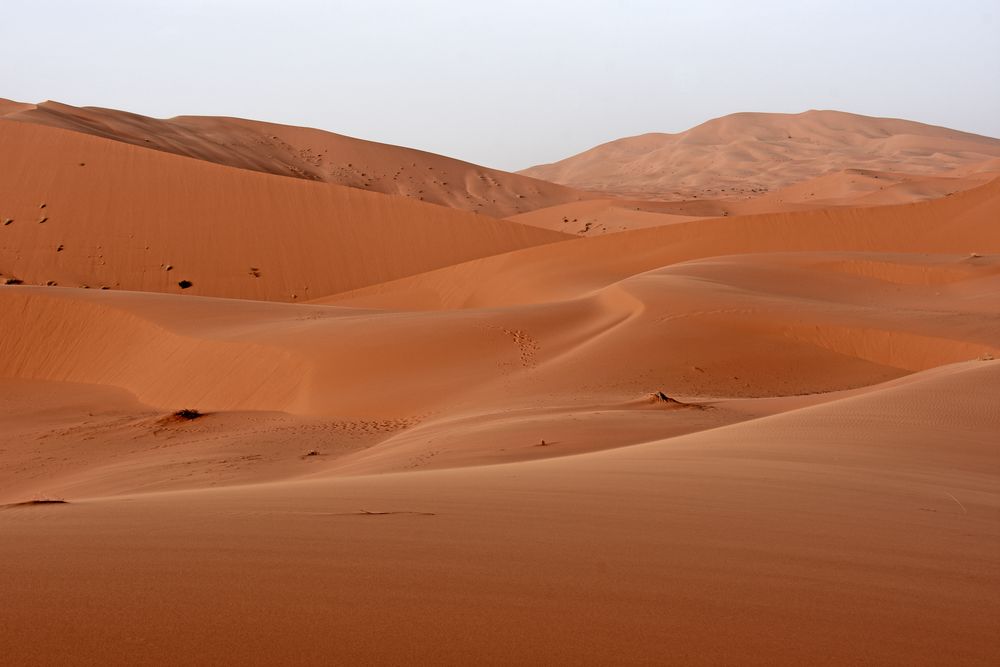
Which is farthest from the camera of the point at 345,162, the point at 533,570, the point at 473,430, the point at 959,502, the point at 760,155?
the point at 760,155

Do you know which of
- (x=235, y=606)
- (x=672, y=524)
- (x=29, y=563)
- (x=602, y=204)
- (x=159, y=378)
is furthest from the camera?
(x=602, y=204)

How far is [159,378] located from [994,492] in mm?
14462

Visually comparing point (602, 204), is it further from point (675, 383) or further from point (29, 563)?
point (29, 563)

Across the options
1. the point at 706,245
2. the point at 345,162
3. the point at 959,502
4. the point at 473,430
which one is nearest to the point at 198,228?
the point at 706,245

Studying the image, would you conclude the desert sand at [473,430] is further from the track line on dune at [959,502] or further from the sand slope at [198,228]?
the sand slope at [198,228]

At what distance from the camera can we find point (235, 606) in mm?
2348

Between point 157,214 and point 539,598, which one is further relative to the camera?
point 157,214

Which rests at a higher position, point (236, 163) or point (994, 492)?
point (236, 163)

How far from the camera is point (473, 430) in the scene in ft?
29.2

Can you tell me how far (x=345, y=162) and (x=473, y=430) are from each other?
58550mm

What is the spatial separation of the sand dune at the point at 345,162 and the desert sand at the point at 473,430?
22.0 meters

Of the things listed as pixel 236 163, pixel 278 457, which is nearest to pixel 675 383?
pixel 278 457

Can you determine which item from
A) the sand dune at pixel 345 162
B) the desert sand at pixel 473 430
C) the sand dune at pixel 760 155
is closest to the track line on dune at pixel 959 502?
the desert sand at pixel 473 430

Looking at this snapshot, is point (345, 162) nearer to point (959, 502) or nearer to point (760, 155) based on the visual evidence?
point (760, 155)
